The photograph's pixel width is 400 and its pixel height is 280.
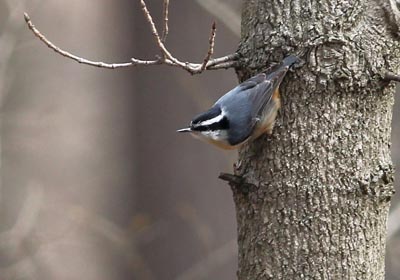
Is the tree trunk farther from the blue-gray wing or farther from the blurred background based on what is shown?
the blurred background

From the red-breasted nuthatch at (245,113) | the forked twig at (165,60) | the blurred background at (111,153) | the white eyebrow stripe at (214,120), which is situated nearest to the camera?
the forked twig at (165,60)

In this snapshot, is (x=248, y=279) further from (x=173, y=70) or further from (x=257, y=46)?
(x=173, y=70)

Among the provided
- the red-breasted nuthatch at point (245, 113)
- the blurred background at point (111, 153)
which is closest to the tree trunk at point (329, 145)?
the red-breasted nuthatch at point (245, 113)

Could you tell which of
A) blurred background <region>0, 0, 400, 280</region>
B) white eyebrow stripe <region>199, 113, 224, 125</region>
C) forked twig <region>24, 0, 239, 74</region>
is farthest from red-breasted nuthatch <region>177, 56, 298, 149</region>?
blurred background <region>0, 0, 400, 280</region>

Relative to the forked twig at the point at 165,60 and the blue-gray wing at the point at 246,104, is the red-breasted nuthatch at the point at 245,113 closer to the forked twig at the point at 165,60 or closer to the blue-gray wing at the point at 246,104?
the blue-gray wing at the point at 246,104

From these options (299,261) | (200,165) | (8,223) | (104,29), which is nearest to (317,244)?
(299,261)

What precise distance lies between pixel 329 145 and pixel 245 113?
0.58m

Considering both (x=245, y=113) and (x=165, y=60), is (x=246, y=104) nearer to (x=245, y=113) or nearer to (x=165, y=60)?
(x=245, y=113)

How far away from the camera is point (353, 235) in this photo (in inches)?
Result: 97.5

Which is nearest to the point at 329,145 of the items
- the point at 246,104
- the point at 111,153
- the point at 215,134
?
the point at 246,104

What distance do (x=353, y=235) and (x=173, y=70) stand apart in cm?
311

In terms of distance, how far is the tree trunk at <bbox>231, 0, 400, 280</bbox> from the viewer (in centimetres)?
247

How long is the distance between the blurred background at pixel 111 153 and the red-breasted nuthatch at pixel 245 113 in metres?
1.85

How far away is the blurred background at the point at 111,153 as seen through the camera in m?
5.25
